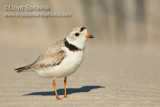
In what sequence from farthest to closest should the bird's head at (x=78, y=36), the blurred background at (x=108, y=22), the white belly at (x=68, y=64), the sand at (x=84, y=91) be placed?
the blurred background at (x=108, y=22) → the bird's head at (x=78, y=36) → the white belly at (x=68, y=64) → the sand at (x=84, y=91)

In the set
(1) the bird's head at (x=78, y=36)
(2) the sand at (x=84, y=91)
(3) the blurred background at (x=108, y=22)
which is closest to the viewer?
(2) the sand at (x=84, y=91)

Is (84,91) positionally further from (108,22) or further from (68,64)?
(108,22)

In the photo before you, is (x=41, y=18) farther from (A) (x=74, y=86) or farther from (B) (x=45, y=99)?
(B) (x=45, y=99)

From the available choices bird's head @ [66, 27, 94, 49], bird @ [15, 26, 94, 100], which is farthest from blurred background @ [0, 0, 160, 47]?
bird's head @ [66, 27, 94, 49]

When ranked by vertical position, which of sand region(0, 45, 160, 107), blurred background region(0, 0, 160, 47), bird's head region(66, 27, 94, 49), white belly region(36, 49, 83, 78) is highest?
blurred background region(0, 0, 160, 47)

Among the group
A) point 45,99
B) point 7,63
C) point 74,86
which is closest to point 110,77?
point 74,86

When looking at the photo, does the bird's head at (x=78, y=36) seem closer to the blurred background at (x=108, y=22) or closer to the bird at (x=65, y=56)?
the bird at (x=65, y=56)

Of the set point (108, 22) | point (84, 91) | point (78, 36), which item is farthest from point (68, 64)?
point (108, 22)

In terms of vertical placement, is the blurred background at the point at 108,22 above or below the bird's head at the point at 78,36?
above

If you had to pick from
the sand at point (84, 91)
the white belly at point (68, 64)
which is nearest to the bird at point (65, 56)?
the white belly at point (68, 64)

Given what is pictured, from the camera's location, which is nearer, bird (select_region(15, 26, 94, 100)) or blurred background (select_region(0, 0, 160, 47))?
bird (select_region(15, 26, 94, 100))

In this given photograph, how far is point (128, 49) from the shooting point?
60.7 ft

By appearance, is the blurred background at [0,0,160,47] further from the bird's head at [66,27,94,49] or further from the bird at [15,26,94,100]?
the bird's head at [66,27,94,49]

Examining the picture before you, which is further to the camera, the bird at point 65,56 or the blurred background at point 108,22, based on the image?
the blurred background at point 108,22
